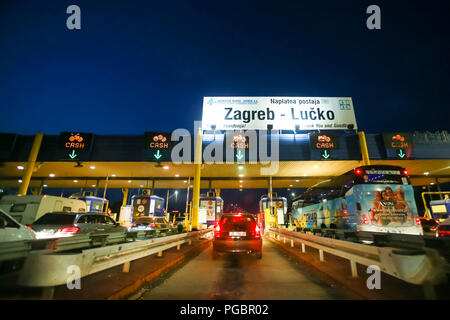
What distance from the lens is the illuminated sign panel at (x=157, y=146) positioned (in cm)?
1673

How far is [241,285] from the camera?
174 inches

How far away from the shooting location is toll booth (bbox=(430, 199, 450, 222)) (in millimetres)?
18266

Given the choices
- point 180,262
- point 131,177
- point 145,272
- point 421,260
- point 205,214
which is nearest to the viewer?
point 421,260

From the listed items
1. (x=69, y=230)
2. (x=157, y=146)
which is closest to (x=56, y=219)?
(x=69, y=230)

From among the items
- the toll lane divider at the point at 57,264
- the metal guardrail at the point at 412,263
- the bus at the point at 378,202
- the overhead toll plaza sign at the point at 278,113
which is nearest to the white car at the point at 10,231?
the toll lane divider at the point at 57,264

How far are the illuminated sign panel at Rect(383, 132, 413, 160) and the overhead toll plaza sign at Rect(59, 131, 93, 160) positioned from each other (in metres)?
24.3

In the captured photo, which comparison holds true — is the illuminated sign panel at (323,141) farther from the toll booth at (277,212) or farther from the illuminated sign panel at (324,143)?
the toll booth at (277,212)

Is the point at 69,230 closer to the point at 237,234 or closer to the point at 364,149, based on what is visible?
the point at 237,234

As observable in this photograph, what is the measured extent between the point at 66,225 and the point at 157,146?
32.7 ft

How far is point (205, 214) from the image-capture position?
78.6 ft

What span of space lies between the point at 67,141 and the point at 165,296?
18.1m

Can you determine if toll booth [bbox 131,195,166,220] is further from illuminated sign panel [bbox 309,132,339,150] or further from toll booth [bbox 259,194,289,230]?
illuminated sign panel [bbox 309,132,339,150]
